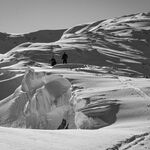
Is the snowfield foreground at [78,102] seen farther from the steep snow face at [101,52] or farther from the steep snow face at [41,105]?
the steep snow face at [101,52]

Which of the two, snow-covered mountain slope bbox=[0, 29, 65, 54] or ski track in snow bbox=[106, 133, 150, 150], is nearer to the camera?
Result: ski track in snow bbox=[106, 133, 150, 150]

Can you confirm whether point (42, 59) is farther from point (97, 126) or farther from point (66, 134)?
point (66, 134)

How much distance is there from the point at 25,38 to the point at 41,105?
341 ft

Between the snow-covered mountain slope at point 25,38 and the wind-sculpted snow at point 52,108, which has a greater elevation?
the wind-sculpted snow at point 52,108

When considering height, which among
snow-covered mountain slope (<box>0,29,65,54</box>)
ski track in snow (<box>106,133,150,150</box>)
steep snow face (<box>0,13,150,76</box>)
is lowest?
snow-covered mountain slope (<box>0,29,65,54</box>)

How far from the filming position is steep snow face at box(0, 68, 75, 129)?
23.7 meters

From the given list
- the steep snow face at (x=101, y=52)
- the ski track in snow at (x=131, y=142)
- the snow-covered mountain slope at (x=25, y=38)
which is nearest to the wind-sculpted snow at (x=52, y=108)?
the ski track in snow at (x=131, y=142)

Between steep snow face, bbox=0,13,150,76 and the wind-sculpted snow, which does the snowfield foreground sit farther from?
steep snow face, bbox=0,13,150,76

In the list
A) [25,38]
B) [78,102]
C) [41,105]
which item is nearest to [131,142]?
[78,102]

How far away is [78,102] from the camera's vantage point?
17.9 meters

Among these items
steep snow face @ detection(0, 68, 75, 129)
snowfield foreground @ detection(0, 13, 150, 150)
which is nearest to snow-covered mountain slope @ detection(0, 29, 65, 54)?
snowfield foreground @ detection(0, 13, 150, 150)

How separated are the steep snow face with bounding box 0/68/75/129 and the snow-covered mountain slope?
8734cm

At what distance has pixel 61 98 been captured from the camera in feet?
78.5

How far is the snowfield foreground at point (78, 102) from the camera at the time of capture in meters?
9.88
